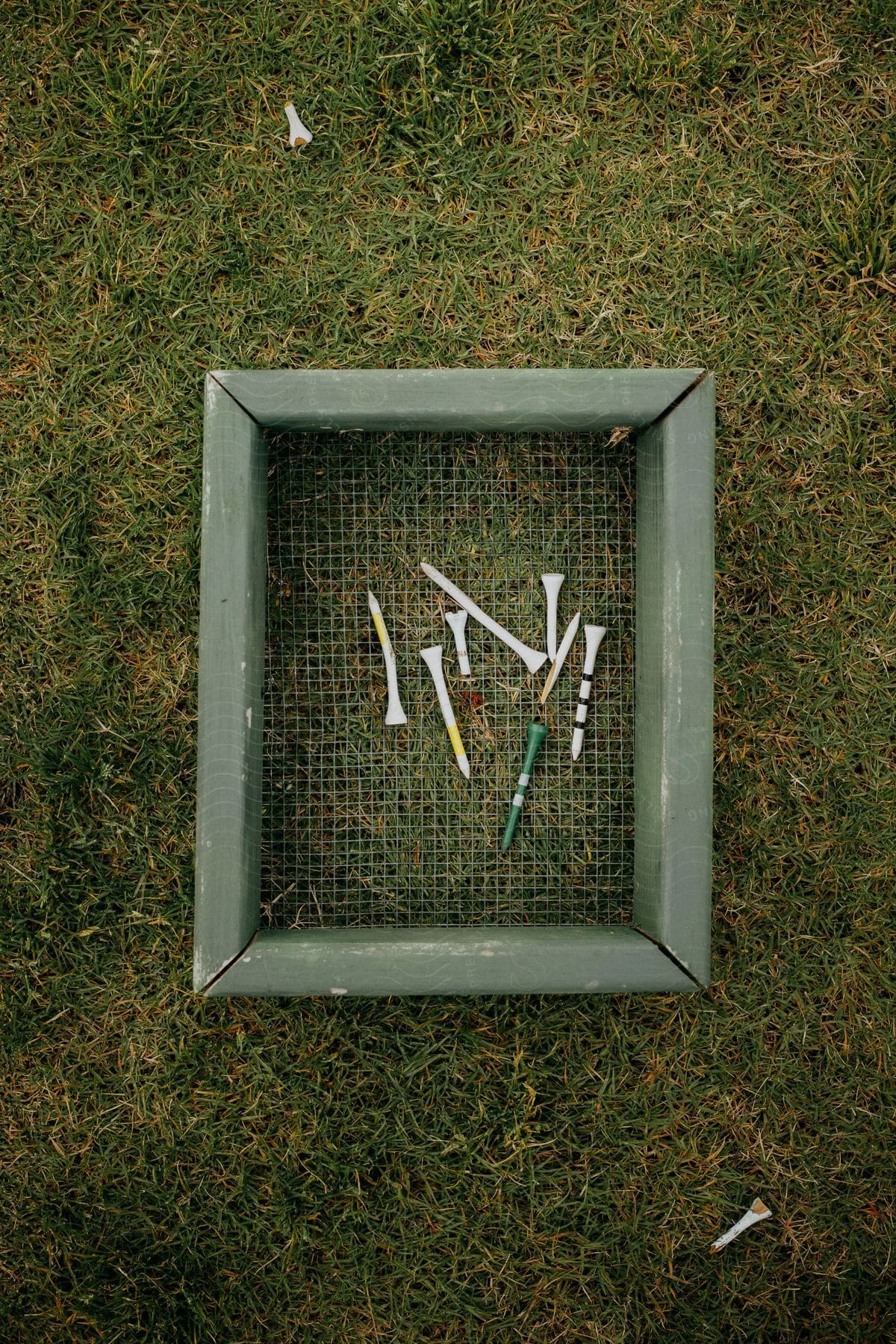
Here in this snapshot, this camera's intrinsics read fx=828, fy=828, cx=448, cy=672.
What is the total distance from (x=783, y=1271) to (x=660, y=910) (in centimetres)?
122

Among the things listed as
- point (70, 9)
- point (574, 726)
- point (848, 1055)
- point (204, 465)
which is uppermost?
point (70, 9)

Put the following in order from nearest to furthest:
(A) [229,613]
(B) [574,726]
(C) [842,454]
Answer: (A) [229,613]
(B) [574,726]
(C) [842,454]

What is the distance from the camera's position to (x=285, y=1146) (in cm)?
213

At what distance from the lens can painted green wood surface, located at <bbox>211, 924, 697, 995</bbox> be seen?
168 cm

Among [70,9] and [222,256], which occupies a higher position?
[70,9]

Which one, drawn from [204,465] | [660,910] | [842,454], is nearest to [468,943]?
[660,910]

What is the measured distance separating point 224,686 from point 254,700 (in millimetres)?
78

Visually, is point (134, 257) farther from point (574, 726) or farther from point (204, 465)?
point (574, 726)

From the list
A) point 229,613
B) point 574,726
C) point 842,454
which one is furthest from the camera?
point 842,454

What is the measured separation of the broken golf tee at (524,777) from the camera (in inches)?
80.9

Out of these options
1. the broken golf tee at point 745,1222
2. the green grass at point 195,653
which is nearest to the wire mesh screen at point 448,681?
the green grass at point 195,653

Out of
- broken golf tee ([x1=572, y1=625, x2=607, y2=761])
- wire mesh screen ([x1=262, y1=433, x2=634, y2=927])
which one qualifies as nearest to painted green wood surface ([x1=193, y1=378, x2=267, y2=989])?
wire mesh screen ([x1=262, y1=433, x2=634, y2=927])

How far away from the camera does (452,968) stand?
1684 mm

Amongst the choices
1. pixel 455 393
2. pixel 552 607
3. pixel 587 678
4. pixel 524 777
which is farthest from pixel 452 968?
pixel 455 393
